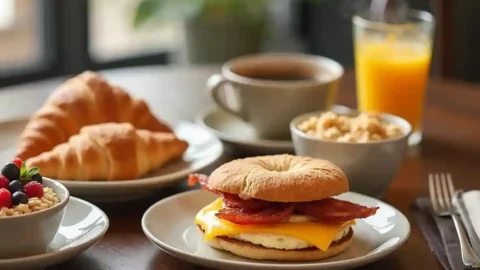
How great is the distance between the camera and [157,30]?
3654 millimetres

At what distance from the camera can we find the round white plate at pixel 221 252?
0.94 meters

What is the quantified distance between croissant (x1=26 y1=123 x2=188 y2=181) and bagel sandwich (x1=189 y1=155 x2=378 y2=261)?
0.70 ft

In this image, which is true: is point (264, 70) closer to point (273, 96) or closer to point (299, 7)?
point (273, 96)

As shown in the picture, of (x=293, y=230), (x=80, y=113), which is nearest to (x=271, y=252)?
(x=293, y=230)

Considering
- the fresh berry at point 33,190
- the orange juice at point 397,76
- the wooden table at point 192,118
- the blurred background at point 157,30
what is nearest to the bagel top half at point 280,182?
the wooden table at point 192,118

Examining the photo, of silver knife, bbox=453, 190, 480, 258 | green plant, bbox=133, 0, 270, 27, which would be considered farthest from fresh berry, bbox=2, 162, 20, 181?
green plant, bbox=133, 0, 270, 27

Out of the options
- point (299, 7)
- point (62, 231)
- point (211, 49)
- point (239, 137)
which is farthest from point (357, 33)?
point (299, 7)

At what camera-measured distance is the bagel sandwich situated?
0.98 metres

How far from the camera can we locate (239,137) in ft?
5.01

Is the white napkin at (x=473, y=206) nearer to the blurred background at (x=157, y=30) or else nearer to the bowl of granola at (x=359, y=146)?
the bowl of granola at (x=359, y=146)

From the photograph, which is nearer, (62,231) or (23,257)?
(23,257)

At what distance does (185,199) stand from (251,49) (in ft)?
7.15

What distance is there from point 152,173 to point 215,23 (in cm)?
194

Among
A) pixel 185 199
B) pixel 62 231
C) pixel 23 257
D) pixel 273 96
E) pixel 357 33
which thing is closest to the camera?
pixel 23 257
